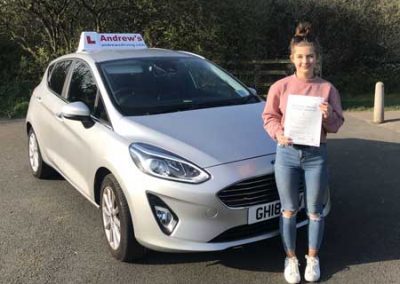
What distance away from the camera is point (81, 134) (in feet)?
16.3

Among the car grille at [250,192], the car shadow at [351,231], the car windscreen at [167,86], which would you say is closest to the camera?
the car grille at [250,192]

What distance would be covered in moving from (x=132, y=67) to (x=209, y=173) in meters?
1.89

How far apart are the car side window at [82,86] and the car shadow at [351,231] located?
1.65 meters

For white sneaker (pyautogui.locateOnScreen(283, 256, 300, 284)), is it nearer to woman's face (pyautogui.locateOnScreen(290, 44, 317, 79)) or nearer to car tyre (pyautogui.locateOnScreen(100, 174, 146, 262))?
car tyre (pyautogui.locateOnScreen(100, 174, 146, 262))

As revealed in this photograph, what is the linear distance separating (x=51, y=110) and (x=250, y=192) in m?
2.95

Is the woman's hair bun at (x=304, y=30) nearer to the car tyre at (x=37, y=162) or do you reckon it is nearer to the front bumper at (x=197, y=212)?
the front bumper at (x=197, y=212)

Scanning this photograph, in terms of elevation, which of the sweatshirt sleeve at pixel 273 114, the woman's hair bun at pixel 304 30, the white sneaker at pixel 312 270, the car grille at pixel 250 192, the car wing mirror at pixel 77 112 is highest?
the woman's hair bun at pixel 304 30

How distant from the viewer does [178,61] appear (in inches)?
222

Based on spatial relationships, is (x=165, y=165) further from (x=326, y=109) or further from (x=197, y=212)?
(x=326, y=109)

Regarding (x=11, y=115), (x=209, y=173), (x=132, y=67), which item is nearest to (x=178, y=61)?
(x=132, y=67)

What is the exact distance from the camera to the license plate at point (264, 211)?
3.90 metres

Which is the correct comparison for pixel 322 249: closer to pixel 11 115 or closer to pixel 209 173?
pixel 209 173

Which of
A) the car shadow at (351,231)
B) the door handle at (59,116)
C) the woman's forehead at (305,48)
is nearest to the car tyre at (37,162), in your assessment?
the door handle at (59,116)

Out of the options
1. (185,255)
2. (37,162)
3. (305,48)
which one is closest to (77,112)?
(185,255)
